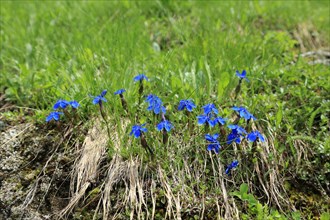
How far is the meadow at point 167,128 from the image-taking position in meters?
2.34

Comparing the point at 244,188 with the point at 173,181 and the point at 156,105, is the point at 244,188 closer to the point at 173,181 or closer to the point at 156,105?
the point at 173,181

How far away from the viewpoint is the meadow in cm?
234

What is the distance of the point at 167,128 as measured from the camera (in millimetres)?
2277

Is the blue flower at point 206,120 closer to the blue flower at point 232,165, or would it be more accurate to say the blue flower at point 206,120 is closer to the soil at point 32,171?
the blue flower at point 232,165

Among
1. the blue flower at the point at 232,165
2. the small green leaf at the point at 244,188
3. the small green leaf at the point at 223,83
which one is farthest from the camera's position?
the small green leaf at the point at 223,83

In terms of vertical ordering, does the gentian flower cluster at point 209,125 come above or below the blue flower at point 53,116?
below

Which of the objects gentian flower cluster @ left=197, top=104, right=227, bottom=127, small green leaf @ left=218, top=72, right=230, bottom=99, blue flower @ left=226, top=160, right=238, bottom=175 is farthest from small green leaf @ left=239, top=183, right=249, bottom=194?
small green leaf @ left=218, top=72, right=230, bottom=99

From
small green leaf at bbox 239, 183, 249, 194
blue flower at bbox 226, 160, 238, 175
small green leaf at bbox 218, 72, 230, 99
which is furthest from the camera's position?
small green leaf at bbox 218, 72, 230, 99

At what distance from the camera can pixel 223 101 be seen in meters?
2.82

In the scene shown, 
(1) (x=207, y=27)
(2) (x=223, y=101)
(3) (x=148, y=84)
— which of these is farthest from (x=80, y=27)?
(2) (x=223, y=101)

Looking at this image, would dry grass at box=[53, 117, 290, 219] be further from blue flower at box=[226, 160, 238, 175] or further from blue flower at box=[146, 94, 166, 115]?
blue flower at box=[146, 94, 166, 115]

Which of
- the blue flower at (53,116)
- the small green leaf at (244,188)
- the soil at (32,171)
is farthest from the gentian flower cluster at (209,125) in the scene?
the soil at (32,171)

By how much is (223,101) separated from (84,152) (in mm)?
930

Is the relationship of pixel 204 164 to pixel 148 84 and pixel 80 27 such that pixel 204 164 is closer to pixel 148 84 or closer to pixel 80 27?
pixel 148 84
